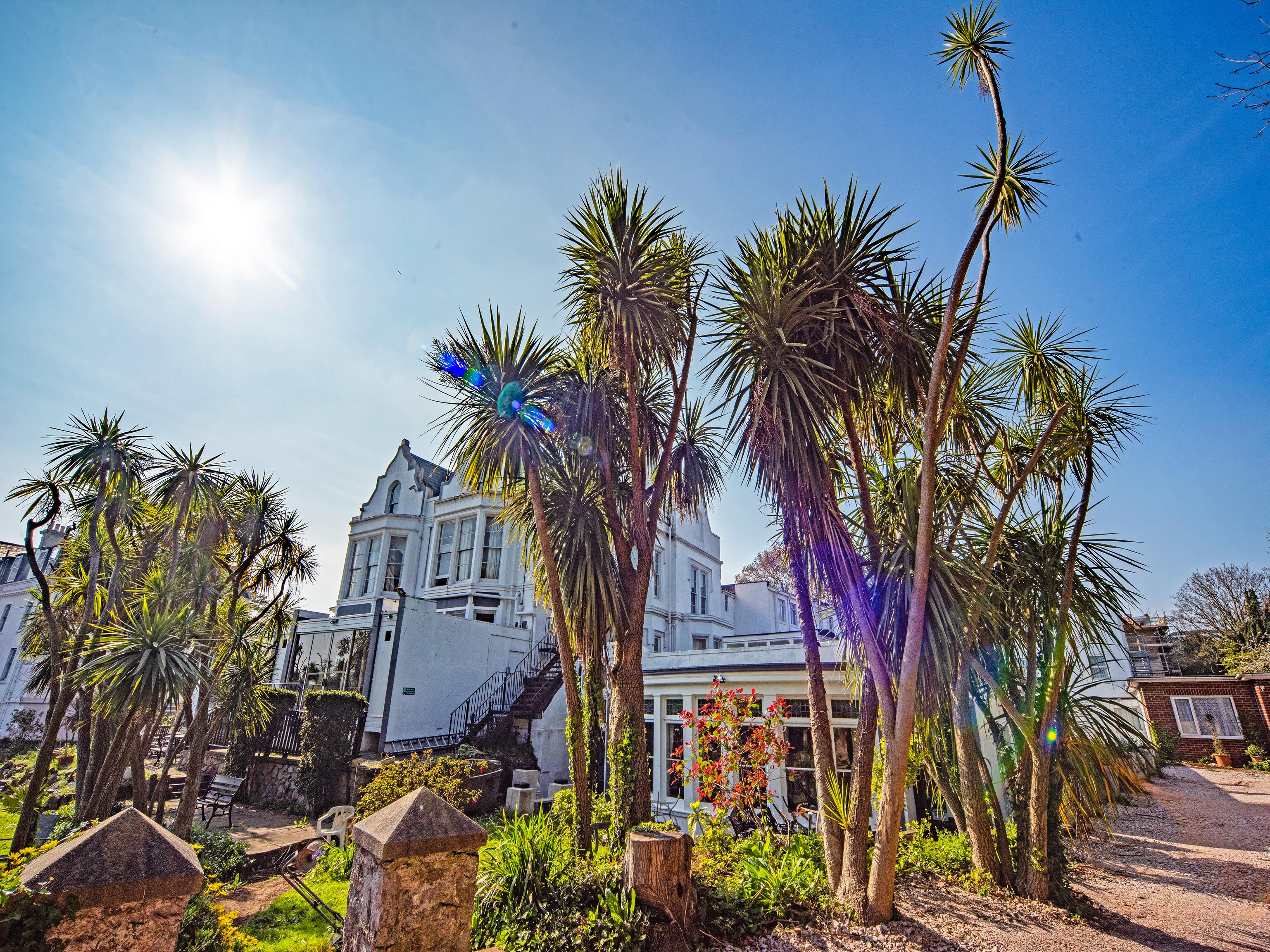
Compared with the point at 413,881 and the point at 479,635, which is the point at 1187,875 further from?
the point at 479,635

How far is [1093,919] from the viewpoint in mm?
5691

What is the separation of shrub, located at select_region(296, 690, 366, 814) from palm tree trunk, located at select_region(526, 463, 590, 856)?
29.3 ft

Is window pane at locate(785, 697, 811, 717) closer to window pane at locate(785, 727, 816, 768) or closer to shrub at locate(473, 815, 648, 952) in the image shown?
window pane at locate(785, 727, 816, 768)

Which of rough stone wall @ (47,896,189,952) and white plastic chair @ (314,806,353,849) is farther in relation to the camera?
white plastic chair @ (314,806,353,849)

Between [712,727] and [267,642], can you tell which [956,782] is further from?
[267,642]

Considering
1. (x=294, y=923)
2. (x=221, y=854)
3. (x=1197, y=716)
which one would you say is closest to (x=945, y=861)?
(x=294, y=923)

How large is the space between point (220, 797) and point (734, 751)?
11.4 metres

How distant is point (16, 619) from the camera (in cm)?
2767

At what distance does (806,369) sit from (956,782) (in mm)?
5654

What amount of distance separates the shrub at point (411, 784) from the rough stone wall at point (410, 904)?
18.3 feet

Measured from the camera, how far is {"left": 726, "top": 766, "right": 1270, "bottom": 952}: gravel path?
503 cm

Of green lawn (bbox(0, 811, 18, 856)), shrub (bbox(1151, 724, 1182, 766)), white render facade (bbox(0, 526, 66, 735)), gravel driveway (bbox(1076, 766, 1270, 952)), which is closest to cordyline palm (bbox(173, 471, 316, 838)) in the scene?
green lawn (bbox(0, 811, 18, 856))

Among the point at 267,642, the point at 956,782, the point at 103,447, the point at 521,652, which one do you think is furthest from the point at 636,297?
the point at 521,652

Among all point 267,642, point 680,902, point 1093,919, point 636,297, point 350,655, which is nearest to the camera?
point 680,902
